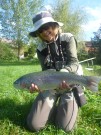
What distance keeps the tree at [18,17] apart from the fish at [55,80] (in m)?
44.1

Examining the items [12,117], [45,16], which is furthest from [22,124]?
[45,16]

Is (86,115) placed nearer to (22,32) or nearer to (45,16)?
(45,16)

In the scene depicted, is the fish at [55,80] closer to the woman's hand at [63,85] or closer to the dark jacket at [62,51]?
the woman's hand at [63,85]

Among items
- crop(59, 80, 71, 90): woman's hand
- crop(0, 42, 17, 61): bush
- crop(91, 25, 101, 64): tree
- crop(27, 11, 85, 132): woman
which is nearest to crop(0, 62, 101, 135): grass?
crop(27, 11, 85, 132): woman

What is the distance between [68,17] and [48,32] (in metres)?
42.6

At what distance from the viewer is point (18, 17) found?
4884cm

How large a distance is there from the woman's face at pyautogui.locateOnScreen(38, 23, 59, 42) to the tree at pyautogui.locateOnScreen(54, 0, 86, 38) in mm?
41326

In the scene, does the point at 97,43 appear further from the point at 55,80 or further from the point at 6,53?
the point at 55,80

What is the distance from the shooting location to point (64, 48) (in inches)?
218

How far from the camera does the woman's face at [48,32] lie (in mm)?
5199

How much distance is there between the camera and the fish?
184 inches

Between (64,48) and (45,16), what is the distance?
0.64m

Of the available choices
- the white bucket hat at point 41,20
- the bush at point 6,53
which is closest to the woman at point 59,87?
the white bucket hat at point 41,20

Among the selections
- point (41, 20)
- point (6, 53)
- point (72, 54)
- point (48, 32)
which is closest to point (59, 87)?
point (72, 54)
